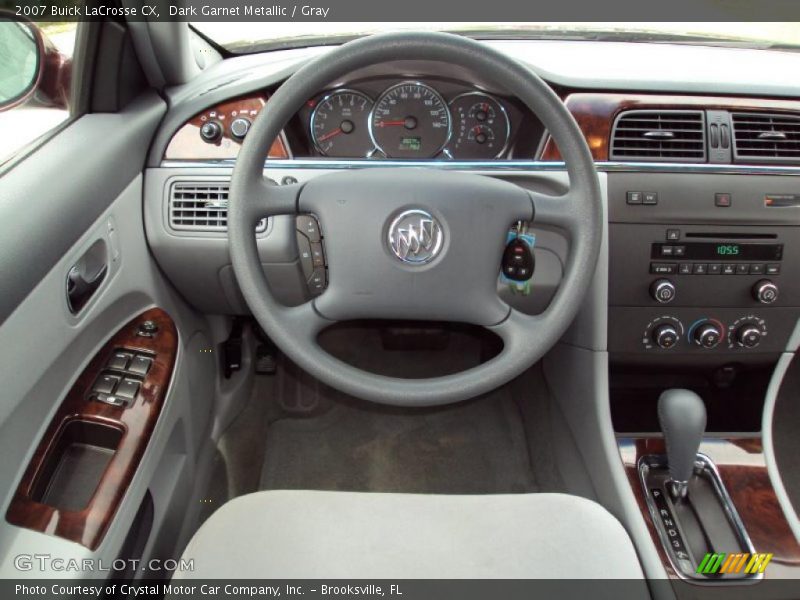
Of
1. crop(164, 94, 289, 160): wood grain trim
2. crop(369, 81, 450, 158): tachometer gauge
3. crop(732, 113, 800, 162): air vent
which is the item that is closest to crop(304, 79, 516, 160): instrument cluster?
crop(369, 81, 450, 158): tachometer gauge

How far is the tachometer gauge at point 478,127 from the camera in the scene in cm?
164

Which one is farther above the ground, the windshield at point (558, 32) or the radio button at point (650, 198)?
the windshield at point (558, 32)

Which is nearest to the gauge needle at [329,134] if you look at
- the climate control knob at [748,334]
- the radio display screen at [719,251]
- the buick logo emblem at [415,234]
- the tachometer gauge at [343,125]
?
the tachometer gauge at [343,125]

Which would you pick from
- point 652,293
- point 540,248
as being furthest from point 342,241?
point 652,293

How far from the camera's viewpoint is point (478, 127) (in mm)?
1658

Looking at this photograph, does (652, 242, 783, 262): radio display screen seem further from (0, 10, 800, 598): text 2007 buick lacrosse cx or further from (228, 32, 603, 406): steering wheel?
(228, 32, 603, 406): steering wheel

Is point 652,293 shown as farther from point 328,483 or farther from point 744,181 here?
point 328,483

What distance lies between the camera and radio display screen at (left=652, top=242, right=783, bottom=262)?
160 cm

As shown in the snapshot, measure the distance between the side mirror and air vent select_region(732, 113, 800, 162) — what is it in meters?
1.65

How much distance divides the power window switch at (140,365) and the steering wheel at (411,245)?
44cm

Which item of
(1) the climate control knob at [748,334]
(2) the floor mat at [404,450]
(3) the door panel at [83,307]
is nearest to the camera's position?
(3) the door panel at [83,307]

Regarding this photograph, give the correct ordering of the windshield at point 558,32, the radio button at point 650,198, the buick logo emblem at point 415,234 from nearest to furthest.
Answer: the buick logo emblem at point 415,234, the radio button at point 650,198, the windshield at point 558,32

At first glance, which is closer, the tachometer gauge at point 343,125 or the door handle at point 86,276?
the door handle at point 86,276

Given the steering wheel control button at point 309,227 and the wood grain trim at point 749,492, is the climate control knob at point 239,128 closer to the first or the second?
the steering wheel control button at point 309,227
